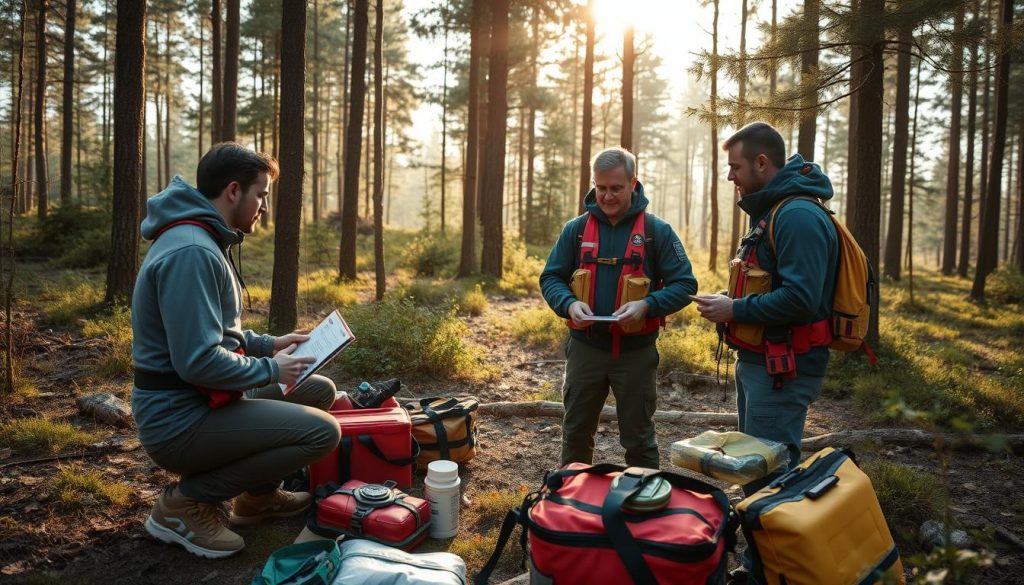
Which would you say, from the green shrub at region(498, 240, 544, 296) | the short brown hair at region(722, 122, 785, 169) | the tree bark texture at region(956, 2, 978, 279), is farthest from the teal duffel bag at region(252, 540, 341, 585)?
the tree bark texture at region(956, 2, 978, 279)

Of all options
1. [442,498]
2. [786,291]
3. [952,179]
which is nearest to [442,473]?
[442,498]

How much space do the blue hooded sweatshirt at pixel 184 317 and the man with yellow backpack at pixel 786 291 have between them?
2.74 meters

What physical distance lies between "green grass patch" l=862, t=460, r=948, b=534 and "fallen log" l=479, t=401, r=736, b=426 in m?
1.81

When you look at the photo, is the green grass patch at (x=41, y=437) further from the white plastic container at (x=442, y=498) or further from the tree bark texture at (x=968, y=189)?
the tree bark texture at (x=968, y=189)

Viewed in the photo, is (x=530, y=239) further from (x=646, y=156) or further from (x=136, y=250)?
(x=646, y=156)

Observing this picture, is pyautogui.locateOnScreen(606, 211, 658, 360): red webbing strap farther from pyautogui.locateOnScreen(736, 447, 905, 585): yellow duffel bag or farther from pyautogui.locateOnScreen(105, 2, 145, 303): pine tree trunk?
pyautogui.locateOnScreen(105, 2, 145, 303): pine tree trunk

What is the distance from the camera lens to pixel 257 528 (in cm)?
407

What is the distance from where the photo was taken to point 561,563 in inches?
100

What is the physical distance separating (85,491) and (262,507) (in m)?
1.30

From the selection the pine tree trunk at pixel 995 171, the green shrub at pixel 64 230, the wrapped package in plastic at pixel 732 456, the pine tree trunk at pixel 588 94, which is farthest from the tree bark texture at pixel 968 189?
the green shrub at pixel 64 230

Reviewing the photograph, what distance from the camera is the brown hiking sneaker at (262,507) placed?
160 inches

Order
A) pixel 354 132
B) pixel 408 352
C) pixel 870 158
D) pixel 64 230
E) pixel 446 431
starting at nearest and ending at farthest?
pixel 446 431 < pixel 408 352 < pixel 870 158 < pixel 354 132 < pixel 64 230

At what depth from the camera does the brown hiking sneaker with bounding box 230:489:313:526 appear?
4066mm

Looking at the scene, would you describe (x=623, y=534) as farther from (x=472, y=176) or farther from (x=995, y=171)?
(x=995, y=171)
